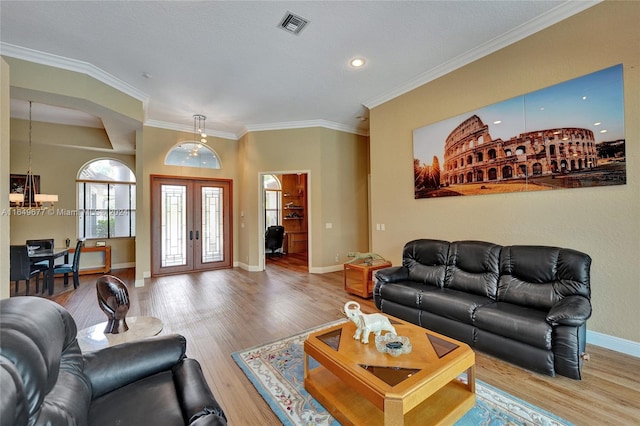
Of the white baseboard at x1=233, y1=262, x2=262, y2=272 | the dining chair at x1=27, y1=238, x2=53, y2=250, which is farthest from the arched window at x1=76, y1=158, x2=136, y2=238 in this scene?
the white baseboard at x1=233, y1=262, x2=262, y2=272

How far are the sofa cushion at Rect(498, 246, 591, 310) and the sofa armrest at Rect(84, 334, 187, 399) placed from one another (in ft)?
9.99

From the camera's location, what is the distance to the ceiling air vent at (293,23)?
2904 mm

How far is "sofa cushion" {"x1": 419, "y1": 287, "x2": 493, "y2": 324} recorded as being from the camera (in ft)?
8.72

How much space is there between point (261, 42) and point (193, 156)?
160 inches

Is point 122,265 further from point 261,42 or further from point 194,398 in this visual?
point 194,398

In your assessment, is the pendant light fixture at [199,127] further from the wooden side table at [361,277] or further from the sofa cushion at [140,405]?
the sofa cushion at [140,405]

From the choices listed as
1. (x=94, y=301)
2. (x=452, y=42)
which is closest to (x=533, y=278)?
(x=452, y=42)

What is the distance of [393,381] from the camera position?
153 cm

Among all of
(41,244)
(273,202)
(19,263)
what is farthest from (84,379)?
(273,202)

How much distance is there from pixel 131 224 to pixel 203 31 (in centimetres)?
596

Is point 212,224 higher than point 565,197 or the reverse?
the reverse

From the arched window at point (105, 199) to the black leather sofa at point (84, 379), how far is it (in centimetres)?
684

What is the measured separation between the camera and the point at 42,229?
6.05 meters

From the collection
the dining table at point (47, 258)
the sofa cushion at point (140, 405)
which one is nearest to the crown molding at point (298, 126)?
the dining table at point (47, 258)
